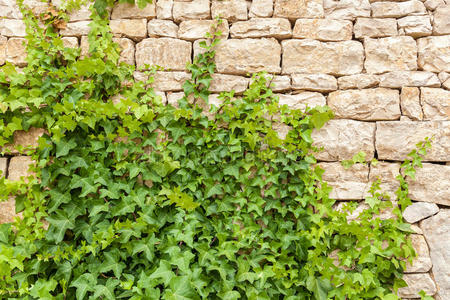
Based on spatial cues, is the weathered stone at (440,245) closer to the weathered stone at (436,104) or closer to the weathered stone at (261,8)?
the weathered stone at (436,104)

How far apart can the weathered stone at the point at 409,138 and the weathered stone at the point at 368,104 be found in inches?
3.7

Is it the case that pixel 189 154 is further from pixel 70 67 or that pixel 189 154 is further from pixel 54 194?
pixel 70 67

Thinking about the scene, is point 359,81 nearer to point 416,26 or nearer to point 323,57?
point 323,57

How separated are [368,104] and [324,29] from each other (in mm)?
744

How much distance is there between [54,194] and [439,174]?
3013mm

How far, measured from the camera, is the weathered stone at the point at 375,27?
2519mm

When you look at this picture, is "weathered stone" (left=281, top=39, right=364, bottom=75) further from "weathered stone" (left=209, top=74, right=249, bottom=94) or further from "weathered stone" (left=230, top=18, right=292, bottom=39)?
"weathered stone" (left=209, top=74, right=249, bottom=94)

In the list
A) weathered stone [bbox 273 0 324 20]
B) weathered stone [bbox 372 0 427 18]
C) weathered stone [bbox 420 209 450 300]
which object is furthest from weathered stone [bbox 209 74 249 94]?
weathered stone [bbox 420 209 450 300]

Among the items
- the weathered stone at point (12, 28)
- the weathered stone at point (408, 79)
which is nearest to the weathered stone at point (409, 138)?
the weathered stone at point (408, 79)

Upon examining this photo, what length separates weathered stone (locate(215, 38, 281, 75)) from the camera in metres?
2.52

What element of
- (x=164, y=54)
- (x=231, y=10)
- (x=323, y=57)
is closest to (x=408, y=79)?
(x=323, y=57)

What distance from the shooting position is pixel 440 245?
2.29 m

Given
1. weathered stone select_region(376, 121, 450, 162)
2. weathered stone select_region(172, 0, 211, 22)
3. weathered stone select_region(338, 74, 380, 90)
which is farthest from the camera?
weathered stone select_region(172, 0, 211, 22)

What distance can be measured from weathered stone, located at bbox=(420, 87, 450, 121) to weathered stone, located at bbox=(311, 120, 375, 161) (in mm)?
444
